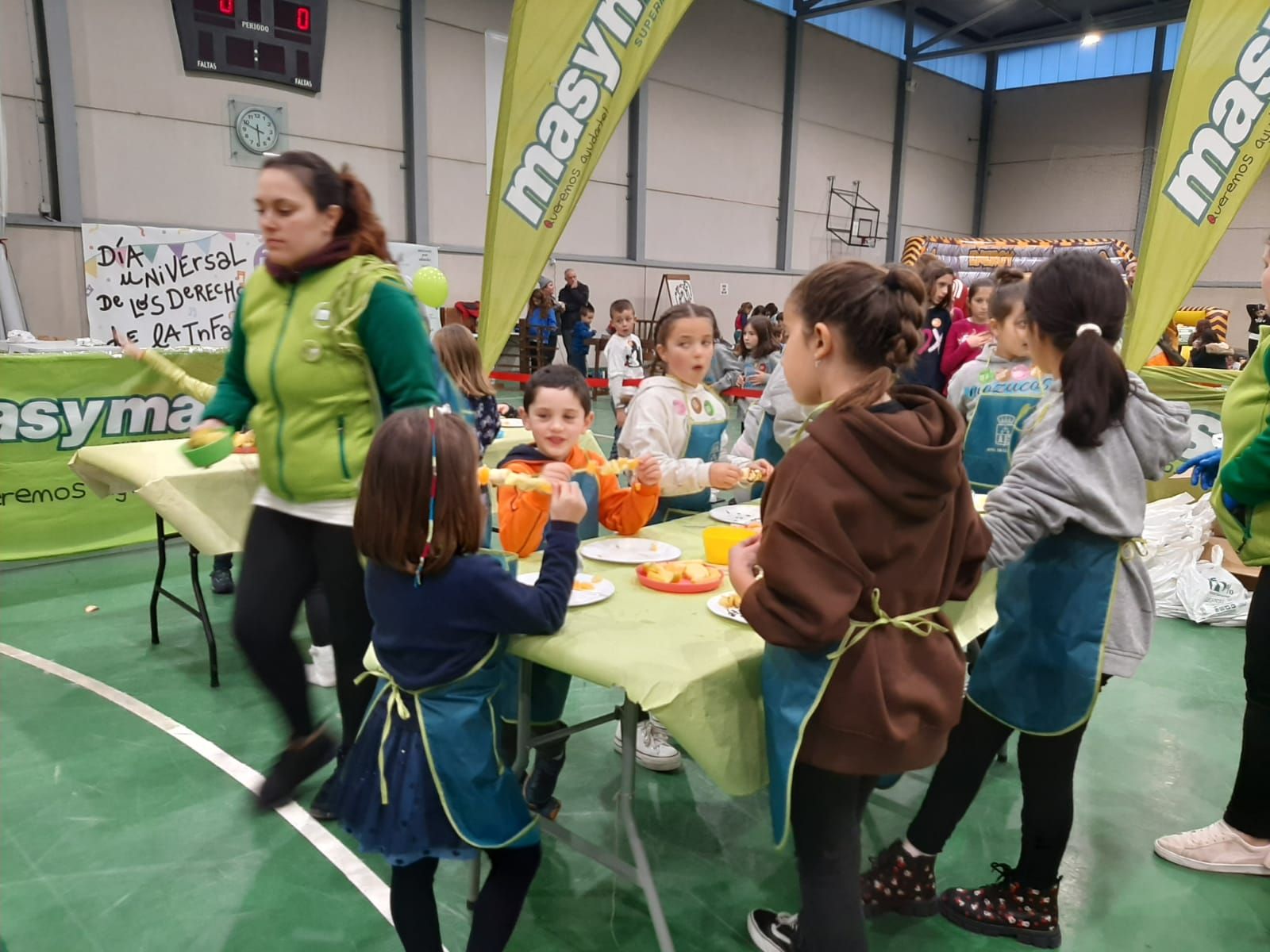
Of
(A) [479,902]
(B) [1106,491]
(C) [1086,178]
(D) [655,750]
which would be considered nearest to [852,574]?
(B) [1106,491]

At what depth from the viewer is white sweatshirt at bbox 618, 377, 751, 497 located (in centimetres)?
266

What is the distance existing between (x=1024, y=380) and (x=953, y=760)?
5.97 ft

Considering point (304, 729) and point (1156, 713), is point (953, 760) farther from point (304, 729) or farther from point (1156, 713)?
point (1156, 713)

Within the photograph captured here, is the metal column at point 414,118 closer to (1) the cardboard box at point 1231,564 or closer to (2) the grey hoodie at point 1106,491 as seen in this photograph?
(1) the cardboard box at point 1231,564

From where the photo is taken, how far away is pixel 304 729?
2.12 meters

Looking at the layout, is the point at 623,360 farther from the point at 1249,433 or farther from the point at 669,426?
the point at 1249,433

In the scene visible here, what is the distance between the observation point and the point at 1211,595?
172 inches

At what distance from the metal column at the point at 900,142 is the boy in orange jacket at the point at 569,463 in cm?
1683

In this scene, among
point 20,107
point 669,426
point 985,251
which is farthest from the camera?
point 985,251

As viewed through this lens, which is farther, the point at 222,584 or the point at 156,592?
the point at 222,584

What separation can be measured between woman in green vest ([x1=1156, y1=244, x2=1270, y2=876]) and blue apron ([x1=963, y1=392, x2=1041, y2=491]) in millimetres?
925

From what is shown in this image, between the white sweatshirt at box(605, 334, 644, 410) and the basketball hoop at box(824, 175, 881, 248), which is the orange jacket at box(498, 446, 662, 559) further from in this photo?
the basketball hoop at box(824, 175, 881, 248)

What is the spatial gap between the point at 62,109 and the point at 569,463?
335 inches

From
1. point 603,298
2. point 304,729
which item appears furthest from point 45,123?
point 304,729
